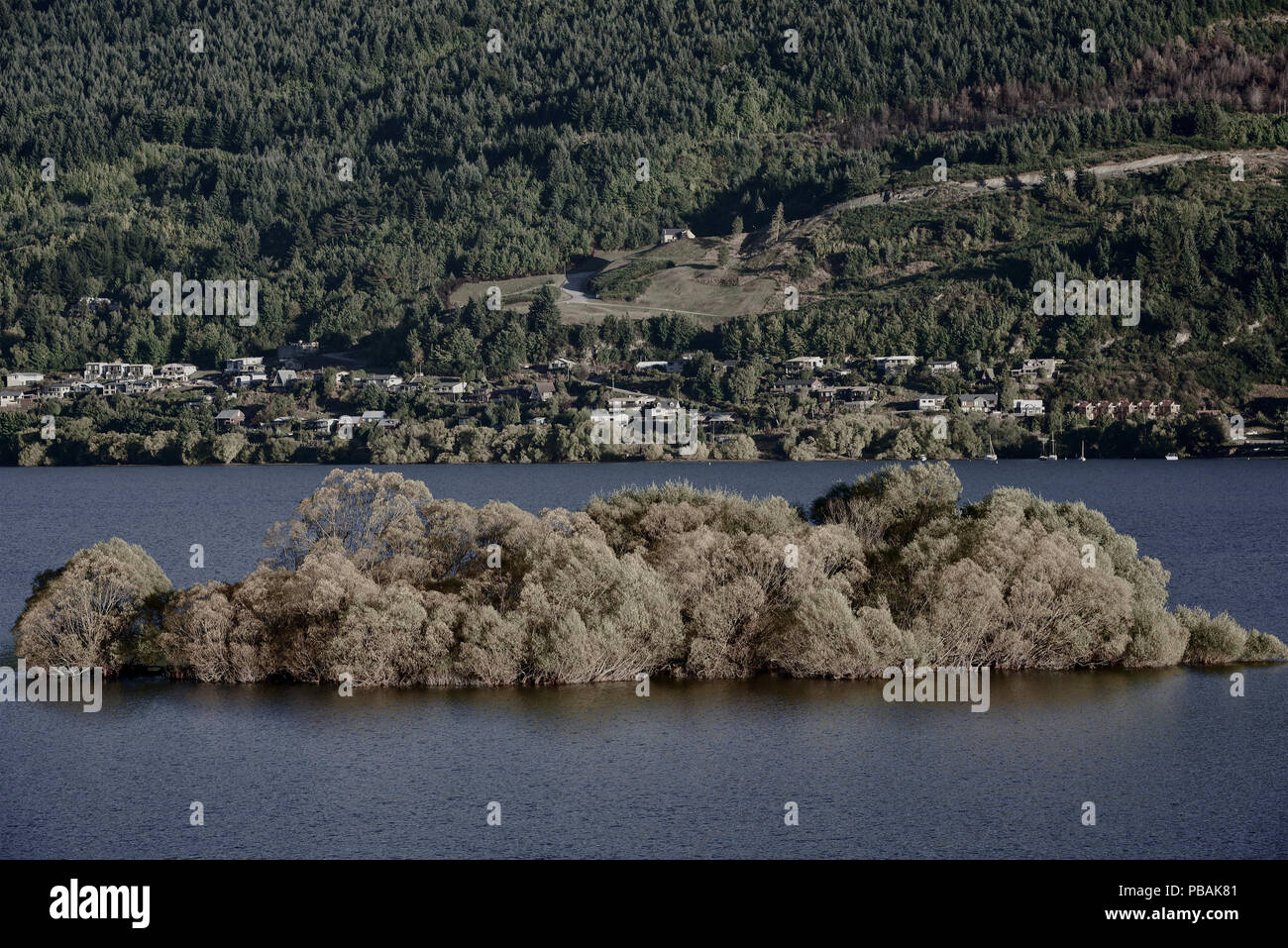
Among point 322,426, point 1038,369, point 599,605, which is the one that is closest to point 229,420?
point 322,426

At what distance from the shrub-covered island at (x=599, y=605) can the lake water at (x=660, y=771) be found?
0.93 m

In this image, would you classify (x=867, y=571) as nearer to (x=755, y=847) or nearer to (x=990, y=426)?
(x=755, y=847)

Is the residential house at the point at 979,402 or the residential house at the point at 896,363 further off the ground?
the residential house at the point at 896,363

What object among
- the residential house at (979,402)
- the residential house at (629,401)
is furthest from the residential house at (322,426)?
the residential house at (979,402)

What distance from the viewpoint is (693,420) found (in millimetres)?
165375

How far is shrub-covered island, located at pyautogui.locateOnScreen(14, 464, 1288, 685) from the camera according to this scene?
4162cm

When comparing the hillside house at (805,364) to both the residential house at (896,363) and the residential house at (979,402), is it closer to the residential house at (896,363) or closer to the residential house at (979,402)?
the residential house at (896,363)

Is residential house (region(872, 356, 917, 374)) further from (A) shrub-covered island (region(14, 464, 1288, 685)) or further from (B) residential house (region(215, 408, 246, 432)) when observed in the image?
(A) shrub-covered island (region(14, 464, 1288, 685))

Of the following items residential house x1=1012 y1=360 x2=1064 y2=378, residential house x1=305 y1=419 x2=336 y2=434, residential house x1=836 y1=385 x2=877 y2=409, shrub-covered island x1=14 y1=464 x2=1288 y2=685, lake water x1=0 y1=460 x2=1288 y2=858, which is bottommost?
lake water x1=0 y1=460 x2=1288 y2=858

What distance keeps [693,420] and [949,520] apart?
118673mm

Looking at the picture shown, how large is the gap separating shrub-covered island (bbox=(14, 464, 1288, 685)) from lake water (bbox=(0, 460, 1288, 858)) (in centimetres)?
93

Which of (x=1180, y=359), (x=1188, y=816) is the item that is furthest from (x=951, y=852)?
(x=1180, y=359)

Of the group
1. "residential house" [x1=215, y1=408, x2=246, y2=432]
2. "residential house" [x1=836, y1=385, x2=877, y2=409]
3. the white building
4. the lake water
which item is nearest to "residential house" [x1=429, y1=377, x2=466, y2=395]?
"residential house" [x1=215, y1=408, x2=246, y2=432]

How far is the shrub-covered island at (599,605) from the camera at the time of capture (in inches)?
1639
